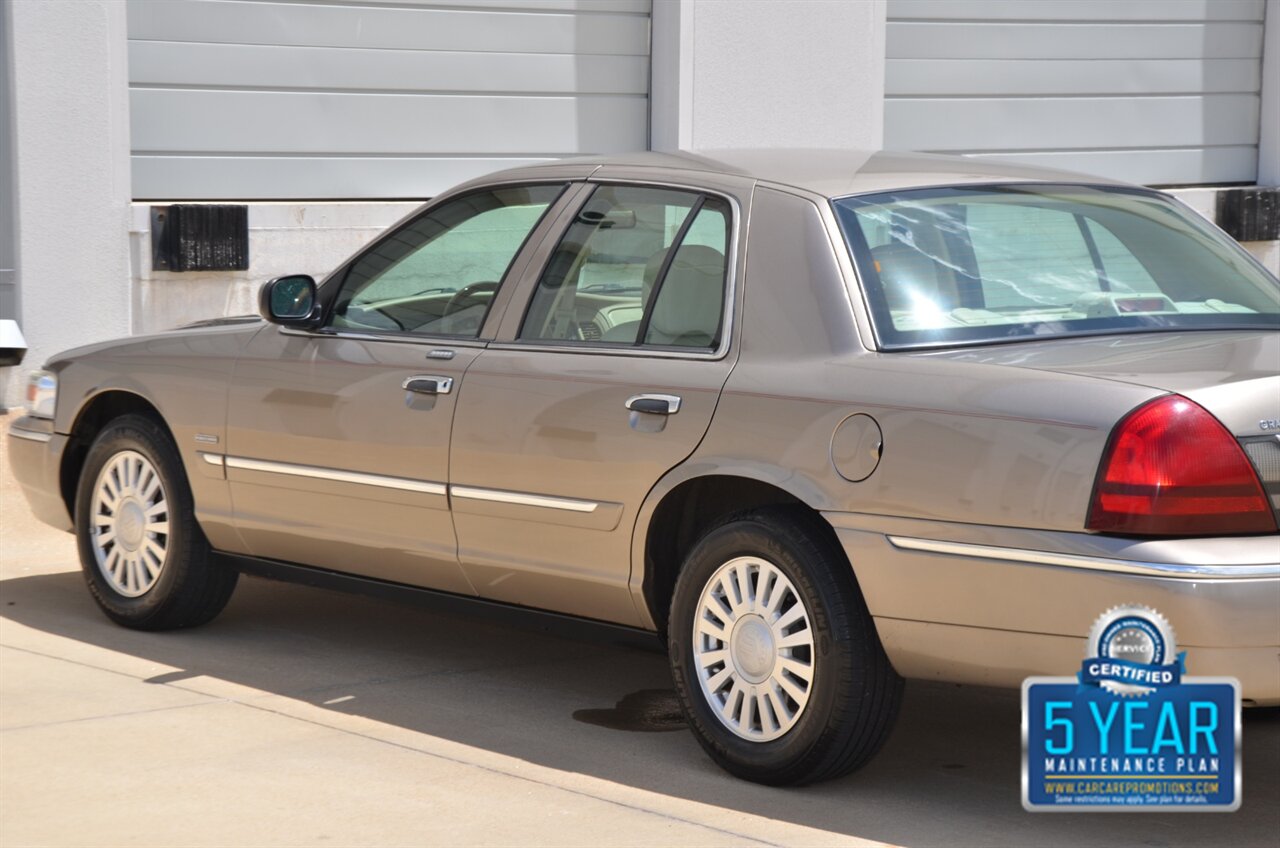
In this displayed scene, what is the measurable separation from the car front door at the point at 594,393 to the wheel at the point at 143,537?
1.34 metres

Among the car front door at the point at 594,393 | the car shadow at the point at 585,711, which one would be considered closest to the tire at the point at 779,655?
the car shadow at the point at 585,711

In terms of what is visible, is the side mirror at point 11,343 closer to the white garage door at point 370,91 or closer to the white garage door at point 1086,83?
the white garage door at point 370,91

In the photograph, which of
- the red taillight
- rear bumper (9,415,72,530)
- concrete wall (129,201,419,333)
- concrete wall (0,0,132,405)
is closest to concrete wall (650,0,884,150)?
concrete wall (129,201,419,333)

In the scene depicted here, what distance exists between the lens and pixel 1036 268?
4820 millimetres

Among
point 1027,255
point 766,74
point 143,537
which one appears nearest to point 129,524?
point 143,537

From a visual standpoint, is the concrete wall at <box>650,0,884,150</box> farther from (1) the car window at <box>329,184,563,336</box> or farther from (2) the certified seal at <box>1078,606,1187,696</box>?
(2) the certified seal at <box>1078,606,1187,696</box>

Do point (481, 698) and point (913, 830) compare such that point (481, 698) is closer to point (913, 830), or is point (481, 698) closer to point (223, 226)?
point (913, 830)

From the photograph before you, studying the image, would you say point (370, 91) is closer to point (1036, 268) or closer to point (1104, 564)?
point (1036, 268)

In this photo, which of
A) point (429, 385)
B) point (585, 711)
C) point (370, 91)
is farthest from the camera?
point (370, 91)

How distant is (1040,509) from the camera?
13.5 feet

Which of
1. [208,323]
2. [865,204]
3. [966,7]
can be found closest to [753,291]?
[865,204]

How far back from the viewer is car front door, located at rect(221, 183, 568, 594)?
5.45 metres

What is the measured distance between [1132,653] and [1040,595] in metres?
0.23

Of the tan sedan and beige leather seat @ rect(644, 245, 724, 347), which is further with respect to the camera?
beige leather seat @ rect(644, 245, 724, 347)
